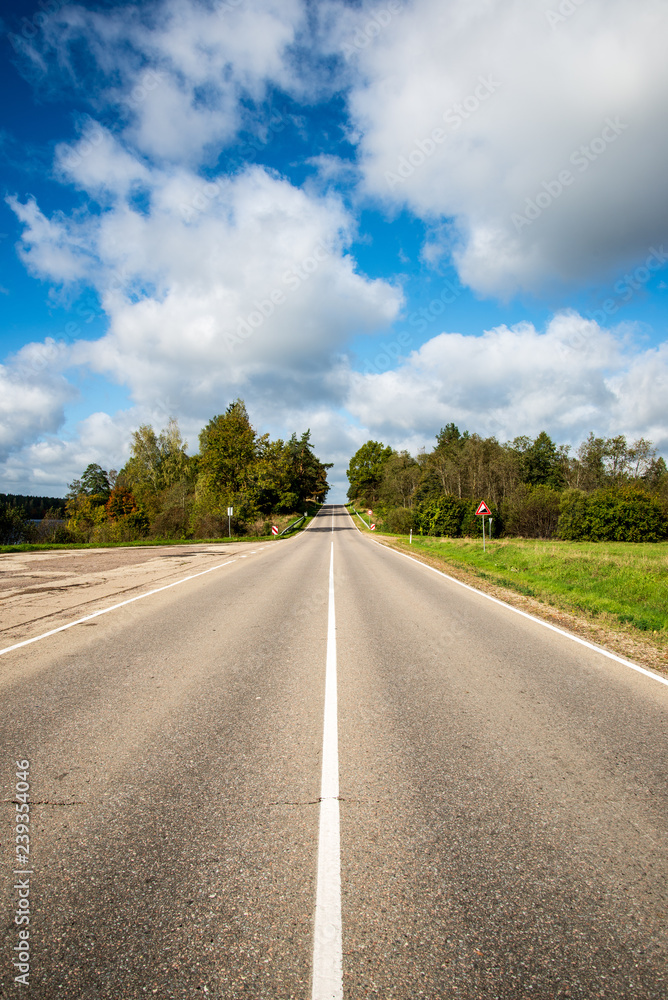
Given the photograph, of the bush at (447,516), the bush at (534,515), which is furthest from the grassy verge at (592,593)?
the bush at (534,515)

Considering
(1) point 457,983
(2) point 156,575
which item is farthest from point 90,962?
(2) point 156,575

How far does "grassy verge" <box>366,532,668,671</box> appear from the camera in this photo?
7371 mm

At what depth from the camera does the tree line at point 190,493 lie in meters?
43.9

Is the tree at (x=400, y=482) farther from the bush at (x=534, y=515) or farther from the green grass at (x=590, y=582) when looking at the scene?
the green grass at (x=590, y=582)

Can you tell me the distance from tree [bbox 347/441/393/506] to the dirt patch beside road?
7802cm

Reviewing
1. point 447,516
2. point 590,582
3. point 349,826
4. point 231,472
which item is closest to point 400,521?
point 447,516

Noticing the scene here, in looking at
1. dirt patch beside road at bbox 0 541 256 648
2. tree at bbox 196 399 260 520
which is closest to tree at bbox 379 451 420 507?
tree at bbox 196 399 260 520

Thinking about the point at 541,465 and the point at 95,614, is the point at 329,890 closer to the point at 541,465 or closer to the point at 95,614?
the point at 95,614

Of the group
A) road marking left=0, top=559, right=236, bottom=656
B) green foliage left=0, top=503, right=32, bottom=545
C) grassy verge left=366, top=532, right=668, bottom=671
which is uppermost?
green foliage left=0, top=503, right=32, bottom=545

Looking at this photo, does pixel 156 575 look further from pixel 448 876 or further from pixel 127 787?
pixel 448 876

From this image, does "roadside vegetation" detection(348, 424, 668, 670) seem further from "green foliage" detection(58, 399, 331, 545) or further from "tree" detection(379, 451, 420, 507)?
"green foliage" detection(58, 399, 331, 545)

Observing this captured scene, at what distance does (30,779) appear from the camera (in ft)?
10.7

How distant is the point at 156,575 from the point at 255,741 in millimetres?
11881

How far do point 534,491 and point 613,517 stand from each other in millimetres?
9742
